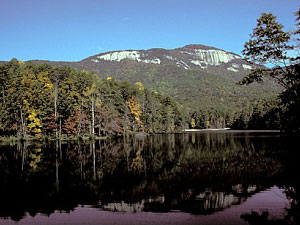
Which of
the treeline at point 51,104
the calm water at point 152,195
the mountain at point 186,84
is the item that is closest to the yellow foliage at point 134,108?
the treeline at point 51,104

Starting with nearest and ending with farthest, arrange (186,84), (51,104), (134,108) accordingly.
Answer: (51,104) < (134,108) < (186,84)

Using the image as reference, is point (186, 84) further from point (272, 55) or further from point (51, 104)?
point (272, 55)

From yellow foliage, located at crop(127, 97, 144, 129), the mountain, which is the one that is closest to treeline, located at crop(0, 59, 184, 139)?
yellow foliage, located at crop(127, 97, 144, 129)

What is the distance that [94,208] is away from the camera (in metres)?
8.88

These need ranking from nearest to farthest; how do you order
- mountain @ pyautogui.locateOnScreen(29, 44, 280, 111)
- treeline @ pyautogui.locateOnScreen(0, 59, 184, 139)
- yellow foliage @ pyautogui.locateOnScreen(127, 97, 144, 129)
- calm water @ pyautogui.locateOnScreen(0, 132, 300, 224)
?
1. calm water @ pyautogui.locateOnScreen(0, 132, 300, 224)
2. treeline @ pyautogui.locateOnScreen(0, 59, 184, 139)
3. yellow foliage @ pyautogui.locateOnScreen(127, 97, 144, 129)
4. mountain @ pyautogui.locateOnScreen(29, 44, 280, 111)

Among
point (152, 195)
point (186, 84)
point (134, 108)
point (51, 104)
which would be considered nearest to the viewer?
point (152, 195)

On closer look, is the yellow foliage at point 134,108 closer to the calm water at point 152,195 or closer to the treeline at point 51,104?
the treeline at point 51,104

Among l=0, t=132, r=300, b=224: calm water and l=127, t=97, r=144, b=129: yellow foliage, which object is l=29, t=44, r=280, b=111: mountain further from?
l=0, t=132, r=300, b=224: calm water

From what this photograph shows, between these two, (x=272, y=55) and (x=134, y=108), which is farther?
(x=134, y=108)

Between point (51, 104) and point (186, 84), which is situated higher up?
point (186, 84)

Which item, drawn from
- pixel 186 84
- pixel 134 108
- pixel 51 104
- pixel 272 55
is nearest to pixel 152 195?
pixel 272 55

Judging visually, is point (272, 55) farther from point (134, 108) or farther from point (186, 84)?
point (186, 84)

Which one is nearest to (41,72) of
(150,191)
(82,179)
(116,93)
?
(116,93)

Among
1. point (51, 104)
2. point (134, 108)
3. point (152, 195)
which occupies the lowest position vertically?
point (152, 195)
